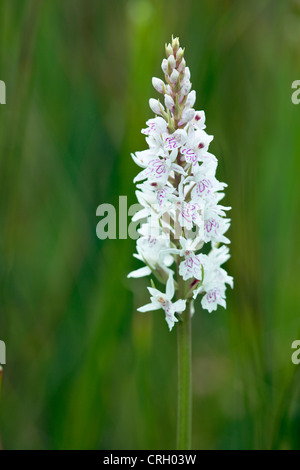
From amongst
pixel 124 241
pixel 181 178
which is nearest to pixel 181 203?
pixel 181 178

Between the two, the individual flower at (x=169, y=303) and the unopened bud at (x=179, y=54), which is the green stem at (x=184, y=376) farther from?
the unopened bud at (x=179, y=54)

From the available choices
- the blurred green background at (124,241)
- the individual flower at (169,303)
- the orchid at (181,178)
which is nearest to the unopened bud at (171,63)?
the orchid at (181,178)

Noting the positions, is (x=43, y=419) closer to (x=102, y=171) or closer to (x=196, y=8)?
(x=102, y=171)

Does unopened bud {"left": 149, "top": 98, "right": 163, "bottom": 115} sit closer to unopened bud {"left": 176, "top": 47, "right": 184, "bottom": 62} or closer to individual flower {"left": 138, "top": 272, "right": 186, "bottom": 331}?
unopened bud {"left": 176, "top": 47, "right": 184, "bottom": 62}

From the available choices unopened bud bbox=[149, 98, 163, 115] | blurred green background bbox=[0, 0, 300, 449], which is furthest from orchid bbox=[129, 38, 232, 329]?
blurred green background bbox=[0, 0, 300, 449]

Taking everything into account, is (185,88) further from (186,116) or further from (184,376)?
(184,376)

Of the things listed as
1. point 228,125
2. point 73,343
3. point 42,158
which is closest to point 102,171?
point 42,158
